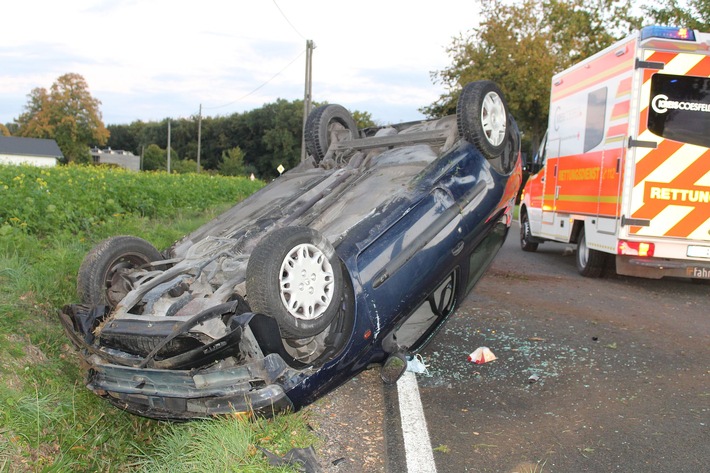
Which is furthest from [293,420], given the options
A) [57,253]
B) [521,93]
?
[521,93]

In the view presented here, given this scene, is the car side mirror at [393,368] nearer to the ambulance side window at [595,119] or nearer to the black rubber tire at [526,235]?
the ambulance side window at [595,119]

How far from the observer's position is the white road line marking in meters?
3.04

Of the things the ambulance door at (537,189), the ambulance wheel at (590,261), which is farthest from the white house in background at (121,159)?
the ambulance wheel at (590,261)

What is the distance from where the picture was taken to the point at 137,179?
11.5m

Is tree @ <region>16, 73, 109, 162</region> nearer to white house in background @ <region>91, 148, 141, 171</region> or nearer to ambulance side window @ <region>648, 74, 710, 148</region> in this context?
white house in background @ <region>91, 148, 141, 171</region>

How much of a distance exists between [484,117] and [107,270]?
2856 mm

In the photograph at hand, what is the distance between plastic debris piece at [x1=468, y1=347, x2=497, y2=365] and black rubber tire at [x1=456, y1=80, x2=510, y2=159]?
148cm

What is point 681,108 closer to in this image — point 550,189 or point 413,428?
point 550,189

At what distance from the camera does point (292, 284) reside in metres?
3.09

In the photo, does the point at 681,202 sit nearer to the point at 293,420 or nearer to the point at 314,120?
the point at 314,120

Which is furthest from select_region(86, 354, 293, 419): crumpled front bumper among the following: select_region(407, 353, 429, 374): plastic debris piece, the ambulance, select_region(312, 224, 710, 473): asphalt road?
the ambulance

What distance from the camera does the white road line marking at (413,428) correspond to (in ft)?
9.97

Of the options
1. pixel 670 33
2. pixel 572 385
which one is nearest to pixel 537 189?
pixel 670 33

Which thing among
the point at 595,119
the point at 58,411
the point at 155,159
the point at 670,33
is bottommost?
the point at 58,411
